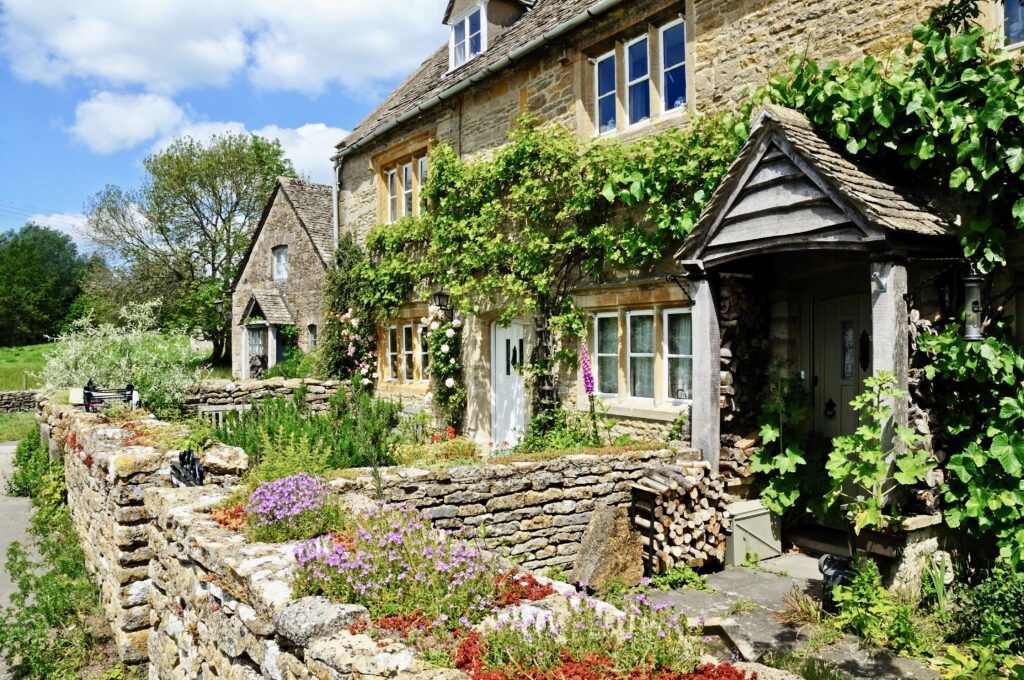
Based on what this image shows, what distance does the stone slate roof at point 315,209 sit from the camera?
1930 cm

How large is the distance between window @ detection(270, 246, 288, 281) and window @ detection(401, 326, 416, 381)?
337 inches

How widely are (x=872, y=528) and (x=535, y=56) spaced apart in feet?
26.1

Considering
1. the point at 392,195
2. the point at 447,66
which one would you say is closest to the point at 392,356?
the point at 392,195

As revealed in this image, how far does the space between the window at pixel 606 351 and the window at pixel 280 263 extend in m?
14.4

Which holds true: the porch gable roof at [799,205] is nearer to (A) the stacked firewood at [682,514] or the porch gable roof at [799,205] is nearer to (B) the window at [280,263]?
(A) the stacked firewood at [682,514]

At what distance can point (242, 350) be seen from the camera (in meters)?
23.8

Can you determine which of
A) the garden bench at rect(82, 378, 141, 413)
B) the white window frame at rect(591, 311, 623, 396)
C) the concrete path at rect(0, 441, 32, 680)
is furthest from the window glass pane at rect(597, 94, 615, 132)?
the concrete path at rect(0, 441, 32, 680)

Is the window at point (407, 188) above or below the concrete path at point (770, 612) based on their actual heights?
above

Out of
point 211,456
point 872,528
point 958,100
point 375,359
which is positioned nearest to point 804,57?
point 958,100

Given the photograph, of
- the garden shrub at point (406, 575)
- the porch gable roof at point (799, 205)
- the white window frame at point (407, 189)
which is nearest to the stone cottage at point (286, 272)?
the white window frame at point (407, 189)

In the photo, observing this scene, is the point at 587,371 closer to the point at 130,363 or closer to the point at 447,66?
the point at 447,66

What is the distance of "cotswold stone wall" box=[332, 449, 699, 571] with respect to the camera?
6.31 metres

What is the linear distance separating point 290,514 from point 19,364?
140ft

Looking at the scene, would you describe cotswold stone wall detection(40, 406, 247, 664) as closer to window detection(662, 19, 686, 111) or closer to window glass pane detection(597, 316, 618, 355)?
window glass pane detection(597, 316, 618, 355)
